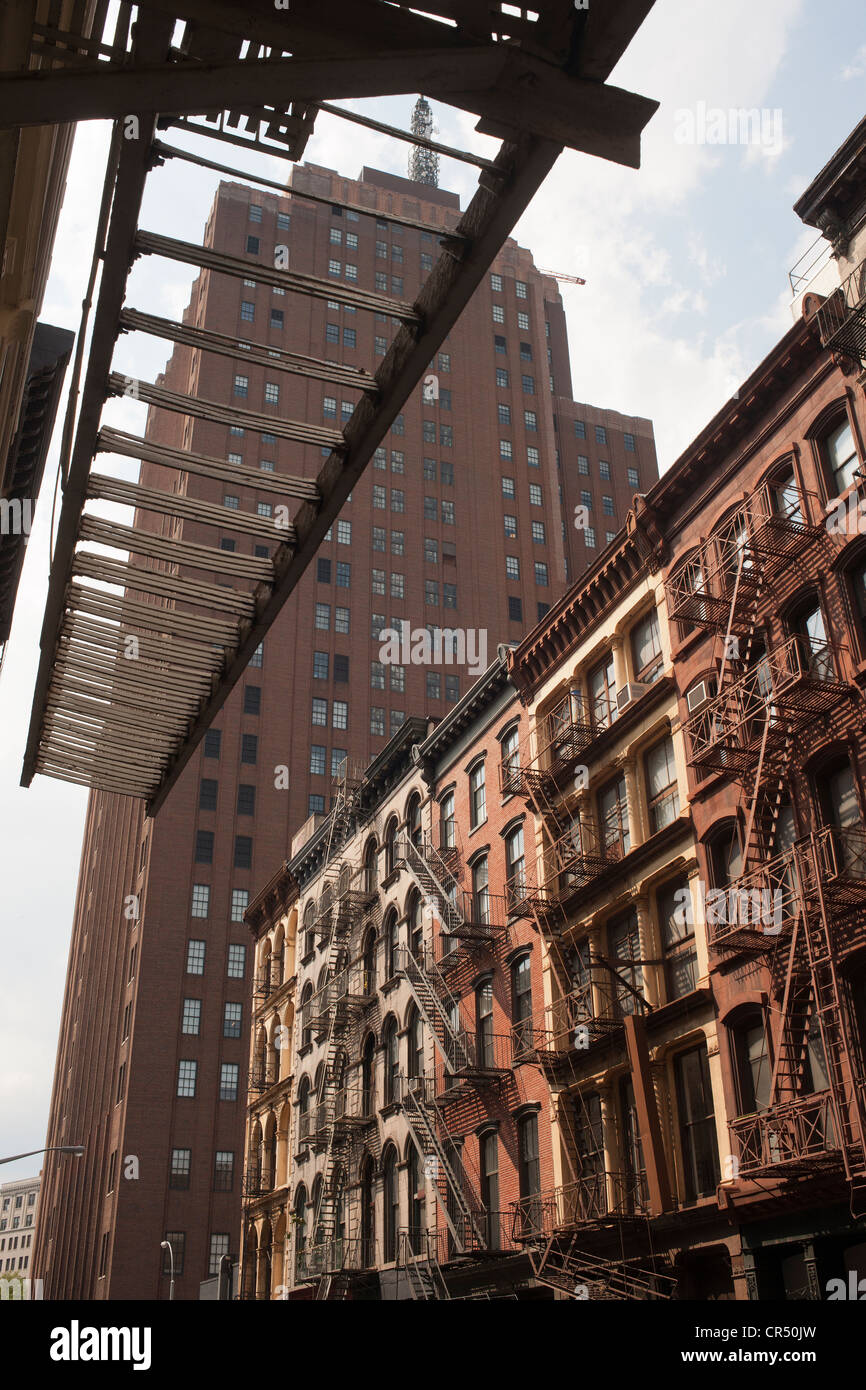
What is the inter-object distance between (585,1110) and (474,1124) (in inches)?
251

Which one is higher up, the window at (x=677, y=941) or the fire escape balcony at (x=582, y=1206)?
the window at (x=677, y=941)

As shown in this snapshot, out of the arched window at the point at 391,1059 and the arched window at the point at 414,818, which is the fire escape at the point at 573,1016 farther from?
the arched window at the point at 391,1059

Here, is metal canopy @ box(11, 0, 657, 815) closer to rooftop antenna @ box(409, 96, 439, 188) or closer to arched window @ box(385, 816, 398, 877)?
arched window @ box(385, 816, 398, 877)

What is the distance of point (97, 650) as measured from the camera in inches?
309

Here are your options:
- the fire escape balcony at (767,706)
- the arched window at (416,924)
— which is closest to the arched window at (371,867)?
the arched window at (416,924)

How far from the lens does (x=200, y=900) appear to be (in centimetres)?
7969

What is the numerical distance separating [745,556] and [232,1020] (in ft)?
195

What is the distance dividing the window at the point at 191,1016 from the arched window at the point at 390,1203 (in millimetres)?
38585

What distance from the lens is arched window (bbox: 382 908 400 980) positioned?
4331cm

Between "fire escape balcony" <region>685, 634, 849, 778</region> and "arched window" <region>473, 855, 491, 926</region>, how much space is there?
11.7m

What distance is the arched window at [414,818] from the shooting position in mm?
43531

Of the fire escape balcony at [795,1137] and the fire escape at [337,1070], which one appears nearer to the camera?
the fire escape balcony at [795,1137]

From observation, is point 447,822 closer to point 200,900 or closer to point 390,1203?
point 390,1203

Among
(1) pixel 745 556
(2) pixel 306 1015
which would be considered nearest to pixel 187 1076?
(2) pixel 306 1015
